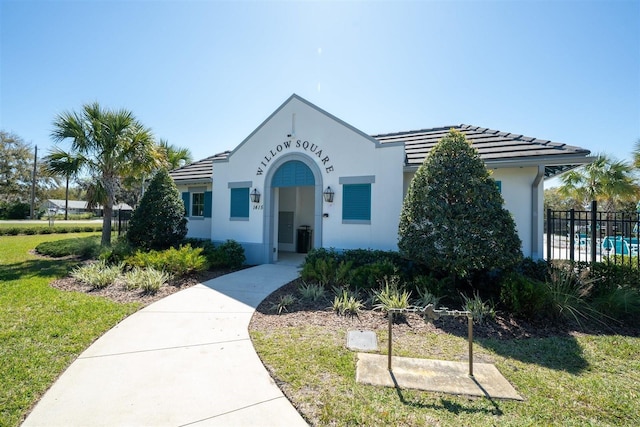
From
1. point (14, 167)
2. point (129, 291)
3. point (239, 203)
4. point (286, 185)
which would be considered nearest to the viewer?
point (129, 291)

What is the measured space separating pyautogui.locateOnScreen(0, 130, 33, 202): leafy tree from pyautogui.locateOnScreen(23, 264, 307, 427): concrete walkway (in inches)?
2206

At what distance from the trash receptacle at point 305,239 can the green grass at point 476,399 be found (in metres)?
9.30

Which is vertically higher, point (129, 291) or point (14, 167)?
point (14, 167)

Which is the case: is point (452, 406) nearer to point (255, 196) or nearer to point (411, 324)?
point (411, 324)

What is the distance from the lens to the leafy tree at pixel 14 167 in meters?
41.8

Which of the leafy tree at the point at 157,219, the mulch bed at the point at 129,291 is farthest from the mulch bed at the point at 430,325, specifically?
the leafy tree at the point at 157,219

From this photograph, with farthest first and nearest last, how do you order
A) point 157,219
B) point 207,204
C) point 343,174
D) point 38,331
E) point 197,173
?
point 197,173 < point 207,204 < point 157,219 < point 343,174 < point 38,331

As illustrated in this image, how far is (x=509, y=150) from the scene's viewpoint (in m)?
8.57

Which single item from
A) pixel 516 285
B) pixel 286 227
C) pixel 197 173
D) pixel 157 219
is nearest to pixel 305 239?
pixel 286 227

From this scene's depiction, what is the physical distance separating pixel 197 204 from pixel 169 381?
40.4 ft

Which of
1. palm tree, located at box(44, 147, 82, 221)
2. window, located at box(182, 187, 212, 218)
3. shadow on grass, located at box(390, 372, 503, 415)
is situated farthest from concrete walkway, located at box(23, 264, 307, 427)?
palm tree, located at box(44, 147, 82, 221)

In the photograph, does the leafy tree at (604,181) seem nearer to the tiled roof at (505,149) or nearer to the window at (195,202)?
the tiled roof at (505,149)

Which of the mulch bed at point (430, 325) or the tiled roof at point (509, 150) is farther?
the tiled roof at point (509, 150)

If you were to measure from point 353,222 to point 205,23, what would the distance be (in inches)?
316
